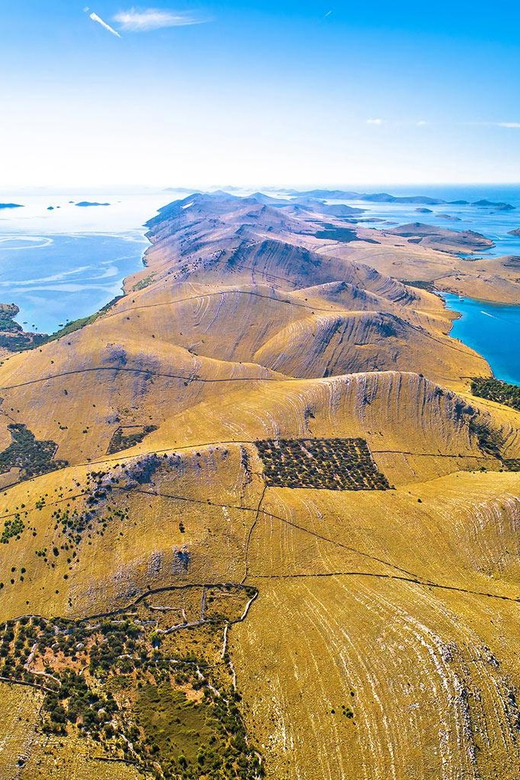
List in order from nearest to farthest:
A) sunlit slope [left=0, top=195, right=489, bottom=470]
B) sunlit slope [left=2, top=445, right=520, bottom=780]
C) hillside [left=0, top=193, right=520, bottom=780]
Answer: hillside [left=0, top=193, right=520, bottom=780], sunlit slope [left=2, top=445, right=520, bottom=780], sunlit slope [left=0, top=195, right=489, bottom=470]

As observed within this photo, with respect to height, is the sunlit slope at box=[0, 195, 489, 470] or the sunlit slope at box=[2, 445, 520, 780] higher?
the sunlit slope at box=[0, 195, 489, 470]

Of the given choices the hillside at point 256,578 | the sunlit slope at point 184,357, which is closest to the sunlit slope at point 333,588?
the hillside at point 256,578

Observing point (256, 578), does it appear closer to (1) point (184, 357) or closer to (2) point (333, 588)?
(2) point (333, 588)

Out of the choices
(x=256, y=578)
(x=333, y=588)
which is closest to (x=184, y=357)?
(x=256, y=578)

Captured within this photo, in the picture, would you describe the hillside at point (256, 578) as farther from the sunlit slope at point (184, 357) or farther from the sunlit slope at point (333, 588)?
the sunlit slope at point (184, 357)

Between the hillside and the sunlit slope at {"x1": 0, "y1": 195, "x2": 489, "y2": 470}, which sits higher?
the sunlit slope at {"x1": 0, "y1": 195, "x2": 489, "y2": 470}

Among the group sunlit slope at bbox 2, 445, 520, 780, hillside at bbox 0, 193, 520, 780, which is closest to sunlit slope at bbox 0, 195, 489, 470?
hillside at bbox 0, 193, 520, 780

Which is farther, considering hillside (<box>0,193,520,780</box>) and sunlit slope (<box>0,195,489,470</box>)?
sunlit slope (<box>0,195,489,470</box>)

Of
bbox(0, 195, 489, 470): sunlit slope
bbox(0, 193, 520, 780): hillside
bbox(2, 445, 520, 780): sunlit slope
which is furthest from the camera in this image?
bbox(0, 195, 489, 470): sunlit slope

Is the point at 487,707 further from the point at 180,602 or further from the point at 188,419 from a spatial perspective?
the point at 188,419

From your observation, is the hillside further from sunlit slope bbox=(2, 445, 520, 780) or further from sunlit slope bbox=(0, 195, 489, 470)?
sunlit slope bbox=(0, 195, 489, 470)
